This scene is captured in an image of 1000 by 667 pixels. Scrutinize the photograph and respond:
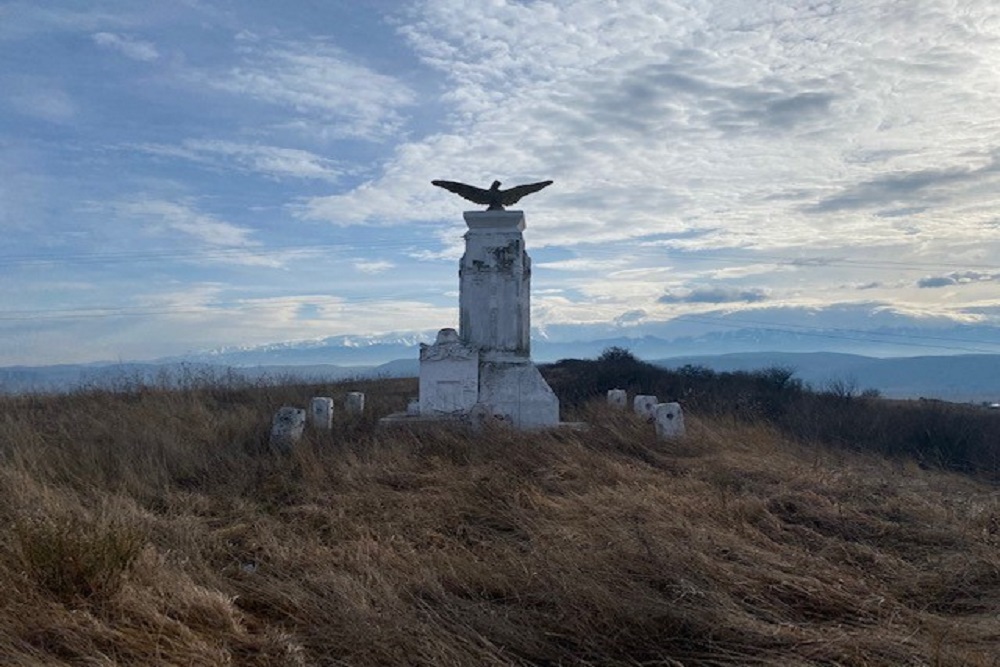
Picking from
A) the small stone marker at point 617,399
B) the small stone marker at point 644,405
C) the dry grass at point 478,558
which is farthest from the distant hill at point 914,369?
the dry grass at point 478,558

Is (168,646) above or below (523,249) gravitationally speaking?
below

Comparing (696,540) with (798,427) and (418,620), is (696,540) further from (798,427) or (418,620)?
(798,427)

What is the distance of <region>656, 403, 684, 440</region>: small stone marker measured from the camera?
35.5 ft

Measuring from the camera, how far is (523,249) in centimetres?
1250

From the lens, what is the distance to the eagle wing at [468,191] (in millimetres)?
12875

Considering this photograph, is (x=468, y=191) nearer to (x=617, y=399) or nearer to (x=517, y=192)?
(x=517, y=192)

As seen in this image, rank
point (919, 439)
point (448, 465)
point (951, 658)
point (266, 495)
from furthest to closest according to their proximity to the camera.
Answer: point (919, 439) → point (448, 465) → point (266, 495) → point (951, 658)

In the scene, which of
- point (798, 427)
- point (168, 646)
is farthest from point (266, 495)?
point (798, 427)

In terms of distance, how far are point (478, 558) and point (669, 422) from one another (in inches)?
236

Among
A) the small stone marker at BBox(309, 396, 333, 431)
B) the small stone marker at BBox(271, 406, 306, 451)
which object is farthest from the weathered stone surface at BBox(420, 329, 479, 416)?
the small stone marker at BBox(271, 406, 306, 451)

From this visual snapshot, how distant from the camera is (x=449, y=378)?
12.1m

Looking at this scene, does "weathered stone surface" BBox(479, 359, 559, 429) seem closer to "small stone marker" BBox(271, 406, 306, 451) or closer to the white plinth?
the white plinth

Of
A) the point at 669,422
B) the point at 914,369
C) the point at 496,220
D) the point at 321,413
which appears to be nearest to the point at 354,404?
the point at 321,413

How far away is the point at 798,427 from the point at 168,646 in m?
13.3
